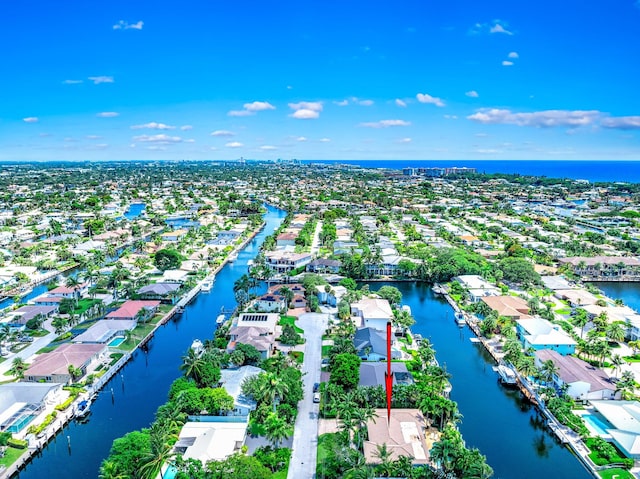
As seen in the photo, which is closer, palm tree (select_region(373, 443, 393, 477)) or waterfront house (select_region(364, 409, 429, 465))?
palm tree (select_region(373, 443, 393, 477))

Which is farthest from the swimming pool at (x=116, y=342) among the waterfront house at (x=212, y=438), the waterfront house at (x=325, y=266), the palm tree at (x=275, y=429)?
the waterfront house at (x=325, y=266)

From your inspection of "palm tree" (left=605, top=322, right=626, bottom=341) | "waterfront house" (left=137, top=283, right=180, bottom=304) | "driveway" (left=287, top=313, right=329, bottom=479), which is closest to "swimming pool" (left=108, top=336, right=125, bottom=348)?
"waterfront house" (left=137, top=283, right=180, bottom=304)

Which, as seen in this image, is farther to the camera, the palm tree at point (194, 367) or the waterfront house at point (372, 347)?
the waterfront house at point (372, 347)

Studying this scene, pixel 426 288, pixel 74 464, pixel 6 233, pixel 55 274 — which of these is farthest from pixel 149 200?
pixel 74 464

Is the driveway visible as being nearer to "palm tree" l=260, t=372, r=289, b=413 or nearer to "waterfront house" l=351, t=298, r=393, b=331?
"palm tree" l=260, t=372, r=289, b=413

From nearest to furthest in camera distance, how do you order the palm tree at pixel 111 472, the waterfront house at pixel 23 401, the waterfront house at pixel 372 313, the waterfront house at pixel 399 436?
the palm tree at pixel 111 472 → the waterfront house at pixel 399 436 → the waterfront house at pixel 23 401 → the waterfront house at pixel 372 313

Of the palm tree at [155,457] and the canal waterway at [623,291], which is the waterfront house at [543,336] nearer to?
the canal waterway at [623,291]

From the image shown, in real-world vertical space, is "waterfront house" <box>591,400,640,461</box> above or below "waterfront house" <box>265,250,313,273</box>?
below
